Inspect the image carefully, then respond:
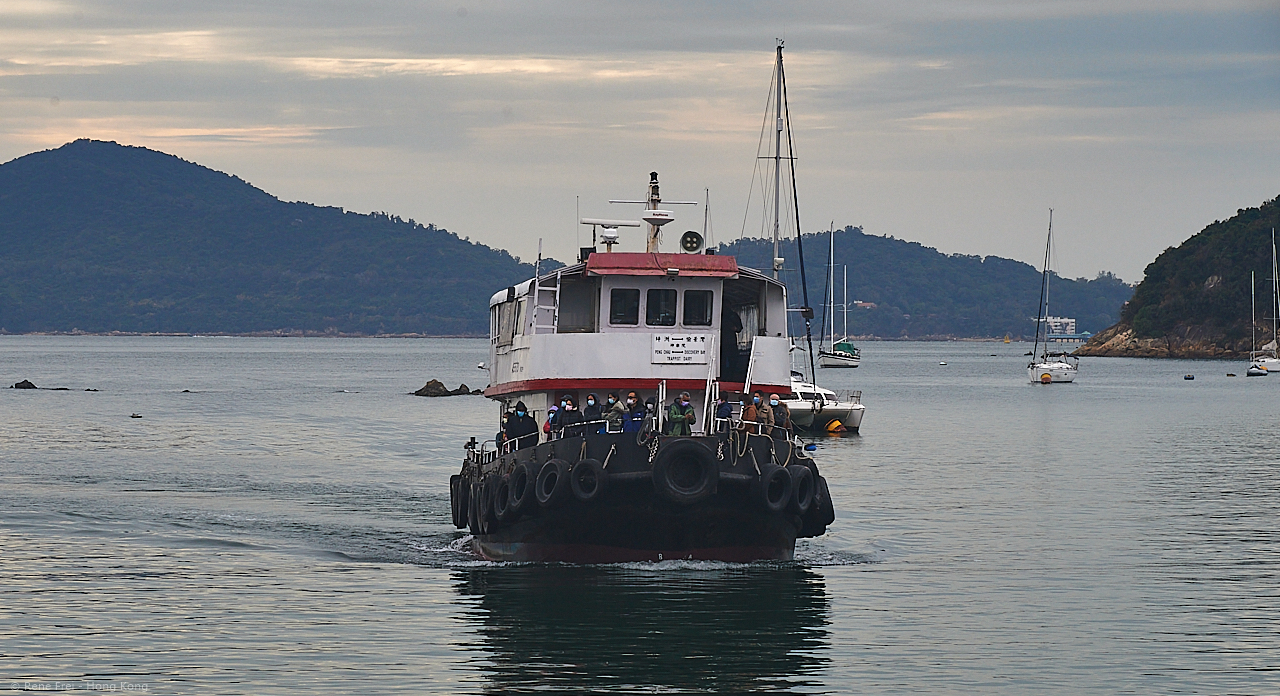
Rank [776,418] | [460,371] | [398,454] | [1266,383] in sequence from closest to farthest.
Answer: [776,418], [398,454], [1266,383], [460,371]

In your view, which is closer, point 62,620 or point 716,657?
point 716,657

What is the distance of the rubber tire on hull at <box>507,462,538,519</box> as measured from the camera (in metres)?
28.0

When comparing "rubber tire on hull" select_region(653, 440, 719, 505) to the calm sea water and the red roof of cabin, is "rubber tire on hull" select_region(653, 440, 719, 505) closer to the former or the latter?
the calm sea water

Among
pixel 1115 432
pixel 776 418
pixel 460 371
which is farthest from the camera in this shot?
pixel 460 371

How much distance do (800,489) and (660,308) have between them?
5062 millimetres

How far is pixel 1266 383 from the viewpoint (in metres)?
137

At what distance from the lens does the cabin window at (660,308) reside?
30953 millimetres

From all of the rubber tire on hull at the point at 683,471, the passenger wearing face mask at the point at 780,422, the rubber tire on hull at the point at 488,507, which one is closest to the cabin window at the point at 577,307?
the rubber tire on hull at the point at 488,507

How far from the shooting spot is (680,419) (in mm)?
27656

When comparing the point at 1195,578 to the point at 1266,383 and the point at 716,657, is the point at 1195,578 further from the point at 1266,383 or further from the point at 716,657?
the point at 1266,383

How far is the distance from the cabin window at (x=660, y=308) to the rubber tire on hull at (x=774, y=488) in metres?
4.53

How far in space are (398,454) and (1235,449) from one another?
108 ft

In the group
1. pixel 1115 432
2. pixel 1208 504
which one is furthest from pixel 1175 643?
pixel 1115 432

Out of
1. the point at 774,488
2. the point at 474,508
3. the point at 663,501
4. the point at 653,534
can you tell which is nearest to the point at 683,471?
the point at 663,501
